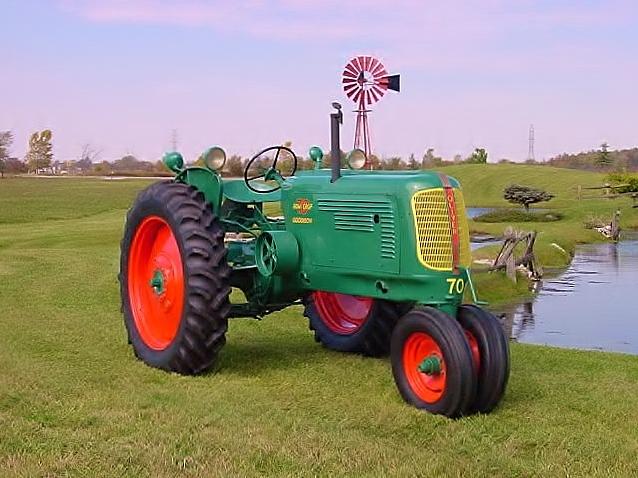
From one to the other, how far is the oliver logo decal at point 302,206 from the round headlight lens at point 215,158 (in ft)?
2.38

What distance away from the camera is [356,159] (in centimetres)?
804

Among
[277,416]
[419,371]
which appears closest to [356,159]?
[419,371]

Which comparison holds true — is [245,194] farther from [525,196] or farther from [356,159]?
[525,196]

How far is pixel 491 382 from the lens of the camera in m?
5.93

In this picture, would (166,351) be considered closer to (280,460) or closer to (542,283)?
(280,460)

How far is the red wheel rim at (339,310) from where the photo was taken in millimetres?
8305

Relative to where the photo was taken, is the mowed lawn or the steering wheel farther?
the steering wheel

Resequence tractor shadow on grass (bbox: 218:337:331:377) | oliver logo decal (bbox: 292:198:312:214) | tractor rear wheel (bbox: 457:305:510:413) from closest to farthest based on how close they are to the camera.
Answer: tractor rear wheel (bbox: 457:305:510:413)
oliver logo decal (bbox: 292:198:312:214)
tractor shadow on grass (bbox: 218:337:331:377)

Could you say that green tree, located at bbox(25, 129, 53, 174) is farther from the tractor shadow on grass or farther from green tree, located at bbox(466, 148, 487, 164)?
the tractor shadow on grass

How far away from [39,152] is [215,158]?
98.2 meters

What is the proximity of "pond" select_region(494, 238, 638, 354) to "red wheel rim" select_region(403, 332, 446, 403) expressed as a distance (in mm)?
6906

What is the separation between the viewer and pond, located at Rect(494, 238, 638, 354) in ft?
44.0

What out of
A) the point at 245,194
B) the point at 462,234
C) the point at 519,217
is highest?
the point at 245,194

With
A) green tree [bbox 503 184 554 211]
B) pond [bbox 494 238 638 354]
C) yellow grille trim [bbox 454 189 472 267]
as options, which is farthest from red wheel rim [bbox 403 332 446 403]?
green tree [bbox 503 184 554 211]
